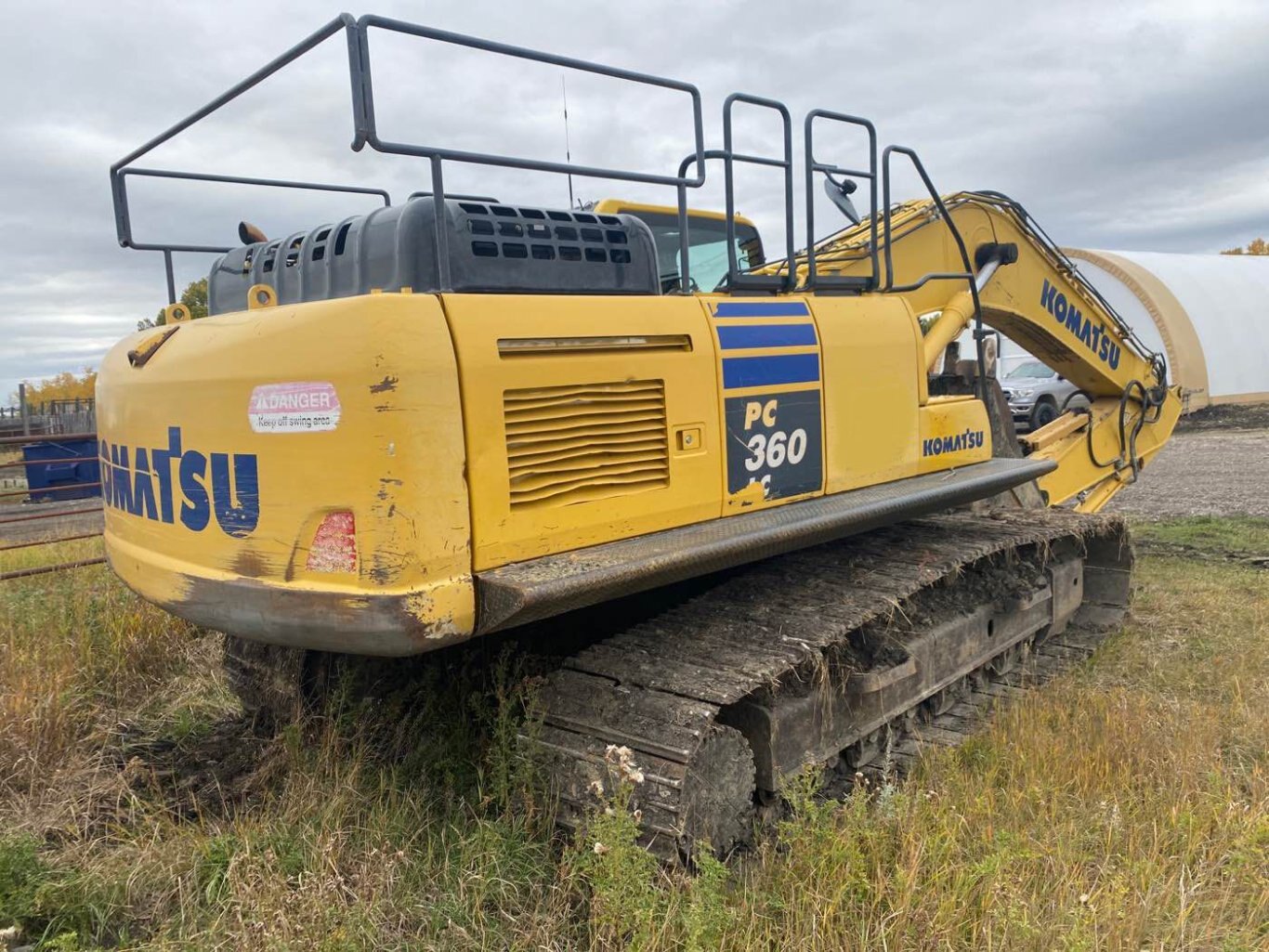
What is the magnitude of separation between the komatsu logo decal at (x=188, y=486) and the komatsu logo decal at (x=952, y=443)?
2.82 m

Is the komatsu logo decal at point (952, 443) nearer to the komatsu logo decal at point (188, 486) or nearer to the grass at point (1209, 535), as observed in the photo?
the komatsu logo decal at point (188, 486)

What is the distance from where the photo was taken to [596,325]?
3.04 meters

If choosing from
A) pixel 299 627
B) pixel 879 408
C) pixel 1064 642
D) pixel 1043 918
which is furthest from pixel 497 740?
pixel 1064 642

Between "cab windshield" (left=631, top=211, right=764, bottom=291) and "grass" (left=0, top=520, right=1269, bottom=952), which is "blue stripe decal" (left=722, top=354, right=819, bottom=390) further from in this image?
"cab windshield" (left=631, top=211, right=764, bottom=291)

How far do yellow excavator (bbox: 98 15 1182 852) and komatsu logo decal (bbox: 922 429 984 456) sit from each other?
16 millimetres

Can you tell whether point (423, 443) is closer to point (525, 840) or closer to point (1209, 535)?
point (525, 840)

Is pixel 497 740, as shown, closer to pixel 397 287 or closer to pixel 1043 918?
pixel 397 287

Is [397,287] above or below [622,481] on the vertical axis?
above

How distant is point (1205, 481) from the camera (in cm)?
1284

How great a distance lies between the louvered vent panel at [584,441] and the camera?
2.82 metres

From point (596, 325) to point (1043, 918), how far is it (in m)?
2.11

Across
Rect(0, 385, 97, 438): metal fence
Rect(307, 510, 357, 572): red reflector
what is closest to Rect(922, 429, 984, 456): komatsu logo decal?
Rect(307, 510, 357, 572): red reflector

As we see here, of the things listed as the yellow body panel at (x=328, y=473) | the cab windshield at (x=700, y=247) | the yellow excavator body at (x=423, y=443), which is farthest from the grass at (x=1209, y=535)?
the yellow body panel at (x=328, y=473)

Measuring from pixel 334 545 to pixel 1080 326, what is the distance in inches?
229
